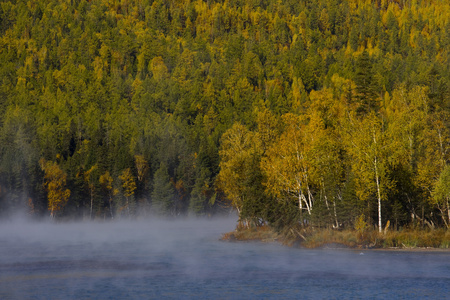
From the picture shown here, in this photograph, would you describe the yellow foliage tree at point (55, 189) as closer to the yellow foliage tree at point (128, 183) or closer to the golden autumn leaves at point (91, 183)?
the golden autumn leaves at point (91, 183)

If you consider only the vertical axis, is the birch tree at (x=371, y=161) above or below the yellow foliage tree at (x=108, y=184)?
above

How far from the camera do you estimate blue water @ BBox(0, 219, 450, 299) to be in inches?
1458

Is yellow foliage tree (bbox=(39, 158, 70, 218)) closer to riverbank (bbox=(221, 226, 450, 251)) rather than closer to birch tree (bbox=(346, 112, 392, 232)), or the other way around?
riverbank (bbox=(221, 226, 450, 251))

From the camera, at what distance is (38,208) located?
12194cm

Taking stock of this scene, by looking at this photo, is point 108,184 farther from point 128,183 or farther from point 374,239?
point 374,239

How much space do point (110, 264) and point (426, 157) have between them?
111 ft

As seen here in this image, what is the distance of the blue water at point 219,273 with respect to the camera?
121 feet

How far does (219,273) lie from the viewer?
45.5 meters

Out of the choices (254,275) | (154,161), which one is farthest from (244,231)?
(154,161)

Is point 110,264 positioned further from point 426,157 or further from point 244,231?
point 426,157

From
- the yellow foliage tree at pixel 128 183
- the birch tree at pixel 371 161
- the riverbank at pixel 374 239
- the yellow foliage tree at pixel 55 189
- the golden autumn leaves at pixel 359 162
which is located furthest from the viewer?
the yellow foliage tree at pixel 128 183

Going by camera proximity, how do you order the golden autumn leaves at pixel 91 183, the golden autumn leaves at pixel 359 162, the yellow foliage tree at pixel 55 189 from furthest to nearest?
the golden autumn leaves at pixel 91 183, the yellow foliage tree at pixel 55 189, the golden autumn leaves at pixel 359 162

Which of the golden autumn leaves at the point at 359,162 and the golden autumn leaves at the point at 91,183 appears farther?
the golden autumn leaves at the point at 91,183

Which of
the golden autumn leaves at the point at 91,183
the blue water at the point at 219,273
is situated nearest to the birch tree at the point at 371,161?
the blue water at the point at 219,273
